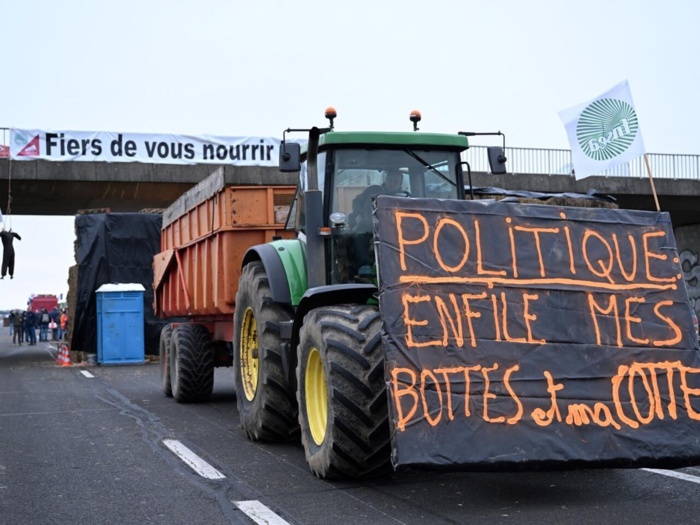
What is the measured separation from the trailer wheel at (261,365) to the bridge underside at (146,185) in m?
18.8

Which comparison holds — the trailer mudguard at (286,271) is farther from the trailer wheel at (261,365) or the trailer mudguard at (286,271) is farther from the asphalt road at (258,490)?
the asphalt road at (258,490)

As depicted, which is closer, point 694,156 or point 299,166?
point 299,166

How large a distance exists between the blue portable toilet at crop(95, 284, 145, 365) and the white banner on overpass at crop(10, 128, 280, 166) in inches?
205

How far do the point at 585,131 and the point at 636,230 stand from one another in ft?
22.1

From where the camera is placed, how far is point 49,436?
1038 centimetres

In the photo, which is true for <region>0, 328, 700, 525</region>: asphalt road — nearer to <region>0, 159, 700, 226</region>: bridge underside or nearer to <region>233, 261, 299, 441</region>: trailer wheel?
<region>233, 261, 299, 441</region>: trailer wheel

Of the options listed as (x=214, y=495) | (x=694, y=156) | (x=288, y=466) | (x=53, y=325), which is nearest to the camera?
(x=214, y=495)

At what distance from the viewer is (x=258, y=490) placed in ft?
23.0

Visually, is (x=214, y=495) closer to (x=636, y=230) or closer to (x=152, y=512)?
(x=152, y=512)

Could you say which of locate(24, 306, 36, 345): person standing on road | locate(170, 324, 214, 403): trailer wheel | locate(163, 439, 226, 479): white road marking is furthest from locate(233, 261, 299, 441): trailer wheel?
locate(24, 306, 36, 345): person standing on road

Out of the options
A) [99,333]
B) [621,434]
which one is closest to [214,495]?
[621,434]

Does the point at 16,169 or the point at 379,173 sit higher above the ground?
the point at 16,169

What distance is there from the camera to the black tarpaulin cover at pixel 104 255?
88.8ft

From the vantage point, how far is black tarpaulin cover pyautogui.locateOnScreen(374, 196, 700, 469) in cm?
611
